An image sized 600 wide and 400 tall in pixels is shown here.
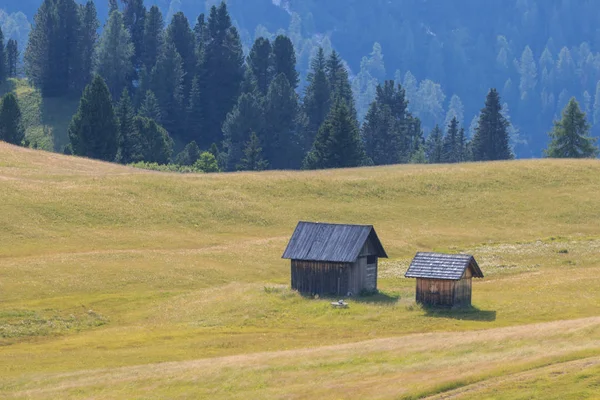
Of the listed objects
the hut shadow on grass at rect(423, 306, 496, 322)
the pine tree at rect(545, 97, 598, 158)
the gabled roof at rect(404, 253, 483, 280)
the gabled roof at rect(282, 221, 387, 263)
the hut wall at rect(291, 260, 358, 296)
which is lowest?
the hut shadow on grass at rect(423, 306, 496, 322)

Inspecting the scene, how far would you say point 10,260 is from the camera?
266ft

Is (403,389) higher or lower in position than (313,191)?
lower

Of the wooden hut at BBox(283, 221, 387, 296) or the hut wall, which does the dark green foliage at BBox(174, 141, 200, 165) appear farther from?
the hut wall

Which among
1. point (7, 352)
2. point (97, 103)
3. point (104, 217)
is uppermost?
point (97, 103)

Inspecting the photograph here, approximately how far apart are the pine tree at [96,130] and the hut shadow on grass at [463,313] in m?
99.0

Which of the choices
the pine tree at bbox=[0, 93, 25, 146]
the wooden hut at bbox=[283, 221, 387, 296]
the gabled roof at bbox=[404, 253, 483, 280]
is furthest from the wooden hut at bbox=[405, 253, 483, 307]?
the pine tree at bbox=[0, 93, 25, 146]

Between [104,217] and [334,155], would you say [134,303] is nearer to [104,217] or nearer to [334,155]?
[104,217]

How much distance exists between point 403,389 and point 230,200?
6617cm

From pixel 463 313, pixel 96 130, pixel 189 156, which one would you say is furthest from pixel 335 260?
pixel 189 156

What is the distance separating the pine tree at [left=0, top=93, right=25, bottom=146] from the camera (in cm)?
16625

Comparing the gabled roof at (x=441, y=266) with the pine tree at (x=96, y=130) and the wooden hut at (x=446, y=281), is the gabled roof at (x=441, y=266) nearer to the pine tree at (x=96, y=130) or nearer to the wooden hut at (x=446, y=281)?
the wooden hut at (x=446, y=281)

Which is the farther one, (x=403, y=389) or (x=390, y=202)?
(x=390, y=202)

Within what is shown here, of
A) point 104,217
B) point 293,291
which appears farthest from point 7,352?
point 104,217

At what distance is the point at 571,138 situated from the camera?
166875 millimetres
